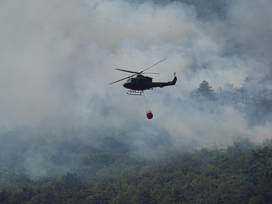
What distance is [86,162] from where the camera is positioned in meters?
196

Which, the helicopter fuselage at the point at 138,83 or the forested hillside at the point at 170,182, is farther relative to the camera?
the forested hillside at the point at 170,182

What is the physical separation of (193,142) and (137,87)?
94023 mm

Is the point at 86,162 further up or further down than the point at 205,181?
further up

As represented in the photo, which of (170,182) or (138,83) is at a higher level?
(170,182)

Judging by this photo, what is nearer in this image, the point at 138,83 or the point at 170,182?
the point at 138,83

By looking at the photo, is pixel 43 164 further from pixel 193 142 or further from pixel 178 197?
pixel 178 197

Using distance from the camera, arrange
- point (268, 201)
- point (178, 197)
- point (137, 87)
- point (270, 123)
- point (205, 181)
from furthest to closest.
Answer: point (270, 123)
point (205, 181)
point (178, 197)
point (268, 201)
point (137, 87)

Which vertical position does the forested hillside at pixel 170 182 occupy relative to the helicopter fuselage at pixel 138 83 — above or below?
above

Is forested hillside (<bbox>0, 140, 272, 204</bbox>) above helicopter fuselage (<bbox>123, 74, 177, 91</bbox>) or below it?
above

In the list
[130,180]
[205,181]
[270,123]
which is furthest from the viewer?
[270,123]

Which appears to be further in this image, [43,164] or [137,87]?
[43,164]

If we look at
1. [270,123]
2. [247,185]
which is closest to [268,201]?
[247,185]

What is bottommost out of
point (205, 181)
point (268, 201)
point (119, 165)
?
point (268, 201)

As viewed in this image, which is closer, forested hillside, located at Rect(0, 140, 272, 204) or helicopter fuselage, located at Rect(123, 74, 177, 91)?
helicopter fuselage, located at Rect(123, 74, 177, 91)
